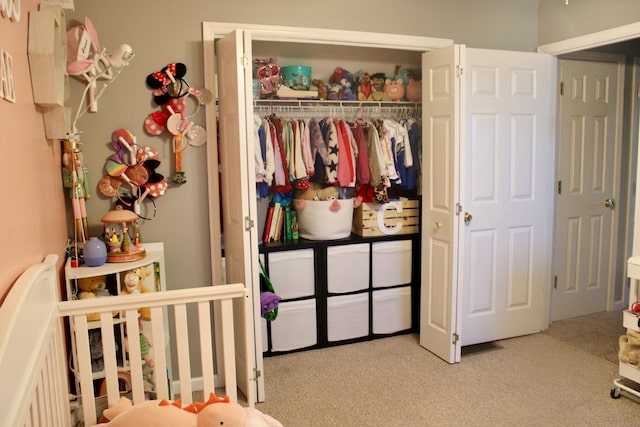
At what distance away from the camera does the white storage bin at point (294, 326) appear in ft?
11.4

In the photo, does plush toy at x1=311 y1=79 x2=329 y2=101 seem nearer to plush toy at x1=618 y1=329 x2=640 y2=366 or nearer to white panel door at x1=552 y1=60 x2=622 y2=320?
white panel door at x1=552 y1=60 x2=622 y2=320

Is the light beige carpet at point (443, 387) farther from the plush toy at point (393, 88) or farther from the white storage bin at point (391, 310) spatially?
the plush toy at point (393, 88)

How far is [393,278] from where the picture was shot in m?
3.74

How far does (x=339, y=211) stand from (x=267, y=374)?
1172mm

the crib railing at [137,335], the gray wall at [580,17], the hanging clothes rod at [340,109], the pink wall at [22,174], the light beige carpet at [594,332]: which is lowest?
the light beige carpet at [594,332]

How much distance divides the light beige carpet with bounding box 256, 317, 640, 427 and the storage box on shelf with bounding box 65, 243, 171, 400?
2.74ft

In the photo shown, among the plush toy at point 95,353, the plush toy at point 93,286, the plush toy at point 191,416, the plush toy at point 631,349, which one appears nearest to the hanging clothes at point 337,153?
the plush toy at point 93,286

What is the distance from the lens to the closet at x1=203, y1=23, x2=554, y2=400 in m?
2.87

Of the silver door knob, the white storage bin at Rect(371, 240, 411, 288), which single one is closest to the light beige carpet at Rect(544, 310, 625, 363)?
the silver door knob

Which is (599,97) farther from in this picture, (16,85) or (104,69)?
(16,85)

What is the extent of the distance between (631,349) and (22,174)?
292 centimetres

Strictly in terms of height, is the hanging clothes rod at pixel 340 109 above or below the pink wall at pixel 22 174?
above

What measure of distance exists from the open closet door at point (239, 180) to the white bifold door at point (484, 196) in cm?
124

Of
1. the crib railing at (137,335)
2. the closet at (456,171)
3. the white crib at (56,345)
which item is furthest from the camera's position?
the closet at (456,171)
